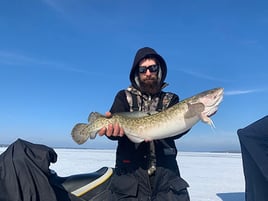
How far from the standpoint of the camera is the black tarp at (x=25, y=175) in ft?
8.04

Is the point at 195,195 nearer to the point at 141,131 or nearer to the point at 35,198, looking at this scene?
the point at 141,131

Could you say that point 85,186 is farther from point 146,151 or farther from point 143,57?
point 143,57

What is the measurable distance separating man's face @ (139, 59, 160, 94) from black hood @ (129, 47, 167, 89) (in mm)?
57

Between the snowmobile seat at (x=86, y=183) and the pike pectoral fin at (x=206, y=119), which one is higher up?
the pike pectoral fin at (x=206, y=119)

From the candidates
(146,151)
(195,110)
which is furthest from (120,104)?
(195,110)

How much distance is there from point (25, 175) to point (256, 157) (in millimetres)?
1959

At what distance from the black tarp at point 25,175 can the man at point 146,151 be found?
58 cm

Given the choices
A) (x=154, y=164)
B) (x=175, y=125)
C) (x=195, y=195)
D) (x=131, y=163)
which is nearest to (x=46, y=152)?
(x=131, y=163)

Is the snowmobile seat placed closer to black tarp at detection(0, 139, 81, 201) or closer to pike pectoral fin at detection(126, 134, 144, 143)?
black tarp at detection(0, 139, 81, 201)

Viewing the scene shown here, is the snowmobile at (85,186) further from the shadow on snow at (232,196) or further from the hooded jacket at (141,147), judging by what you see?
the shadow on snow at (232,196)

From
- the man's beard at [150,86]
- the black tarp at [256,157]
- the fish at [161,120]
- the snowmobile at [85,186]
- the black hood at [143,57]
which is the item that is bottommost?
the snowmobile at [85,186]

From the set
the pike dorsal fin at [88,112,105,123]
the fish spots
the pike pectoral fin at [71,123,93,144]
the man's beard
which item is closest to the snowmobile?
the pike pectoral fin at [71,123,93,144]

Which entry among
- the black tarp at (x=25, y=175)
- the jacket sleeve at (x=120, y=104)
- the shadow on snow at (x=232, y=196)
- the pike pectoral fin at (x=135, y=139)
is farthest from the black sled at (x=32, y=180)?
the shadow on snow at (x=232, y=196)

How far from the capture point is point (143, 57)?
3.14 metres
